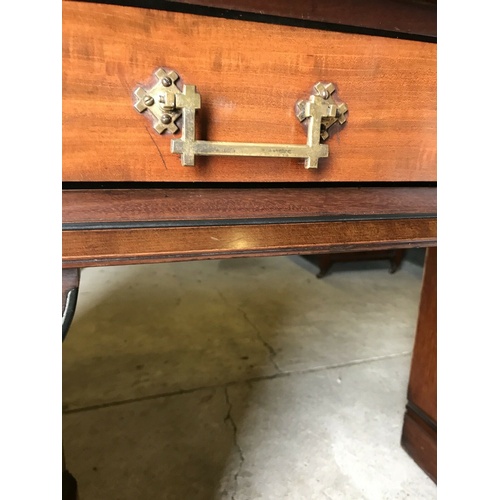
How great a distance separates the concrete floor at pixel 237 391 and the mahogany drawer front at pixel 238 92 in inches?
31.0

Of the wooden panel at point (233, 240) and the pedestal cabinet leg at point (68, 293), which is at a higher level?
the wooden panel at point (233, 240)

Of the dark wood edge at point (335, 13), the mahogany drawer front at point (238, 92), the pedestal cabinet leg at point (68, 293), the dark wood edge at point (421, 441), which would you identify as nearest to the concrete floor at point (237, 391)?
the dark wood edge at point (421, 441)

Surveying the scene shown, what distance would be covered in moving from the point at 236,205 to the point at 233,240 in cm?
4

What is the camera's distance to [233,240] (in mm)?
512

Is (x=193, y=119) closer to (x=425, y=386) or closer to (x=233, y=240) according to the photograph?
(x=233, y=240)

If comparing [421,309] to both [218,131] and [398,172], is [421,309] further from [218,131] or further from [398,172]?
[218,131]

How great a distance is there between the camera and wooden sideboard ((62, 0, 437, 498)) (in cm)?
44

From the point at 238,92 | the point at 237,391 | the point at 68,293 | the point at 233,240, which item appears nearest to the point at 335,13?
the point at 238,92

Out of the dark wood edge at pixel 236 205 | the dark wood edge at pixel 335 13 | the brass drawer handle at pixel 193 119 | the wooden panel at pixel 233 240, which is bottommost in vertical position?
the wooden panel at pixel 233 240

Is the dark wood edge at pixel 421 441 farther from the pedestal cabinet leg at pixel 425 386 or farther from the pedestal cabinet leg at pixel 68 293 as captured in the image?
the pedestal cabinet leg at pixel 68 293

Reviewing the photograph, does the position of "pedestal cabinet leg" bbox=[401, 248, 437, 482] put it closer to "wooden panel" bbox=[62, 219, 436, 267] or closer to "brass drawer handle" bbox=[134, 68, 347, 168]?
"wooden panel" bbox=[62, 219, 436, 267]

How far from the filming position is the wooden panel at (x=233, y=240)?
465mm

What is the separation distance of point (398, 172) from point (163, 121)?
31 cm

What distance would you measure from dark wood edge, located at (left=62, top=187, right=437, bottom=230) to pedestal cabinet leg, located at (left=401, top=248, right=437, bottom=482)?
18.6 inches
